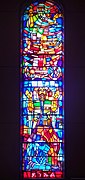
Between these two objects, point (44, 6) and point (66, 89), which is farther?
point (44, 6)

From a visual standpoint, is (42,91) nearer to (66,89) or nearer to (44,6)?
(66,89)

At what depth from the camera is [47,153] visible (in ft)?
19.4

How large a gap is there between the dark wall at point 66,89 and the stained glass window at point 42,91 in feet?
0.43

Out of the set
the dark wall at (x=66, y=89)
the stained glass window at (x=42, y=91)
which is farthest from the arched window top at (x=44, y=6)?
the dark wall at (x=66, y=89)

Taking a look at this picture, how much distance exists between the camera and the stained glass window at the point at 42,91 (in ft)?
19.3

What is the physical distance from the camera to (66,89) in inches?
230

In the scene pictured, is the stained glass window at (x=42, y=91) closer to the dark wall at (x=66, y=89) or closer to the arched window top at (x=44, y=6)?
the arched window top at (x=44, y=6)

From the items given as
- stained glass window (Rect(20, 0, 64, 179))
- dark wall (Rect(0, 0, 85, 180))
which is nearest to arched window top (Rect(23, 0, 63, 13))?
stained glass window (Rect(20, 0, 64, 179))

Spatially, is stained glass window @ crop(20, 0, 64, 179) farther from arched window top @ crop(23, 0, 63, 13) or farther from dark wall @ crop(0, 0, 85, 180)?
dark wall @ crop(0, 0, 85, 180)

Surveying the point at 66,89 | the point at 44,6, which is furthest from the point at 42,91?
the point at 44,6

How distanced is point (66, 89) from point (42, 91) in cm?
36

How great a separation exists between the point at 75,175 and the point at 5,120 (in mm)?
1204

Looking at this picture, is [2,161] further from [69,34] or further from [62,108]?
[69,34]

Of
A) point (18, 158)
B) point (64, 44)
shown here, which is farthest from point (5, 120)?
point (64, 44)
